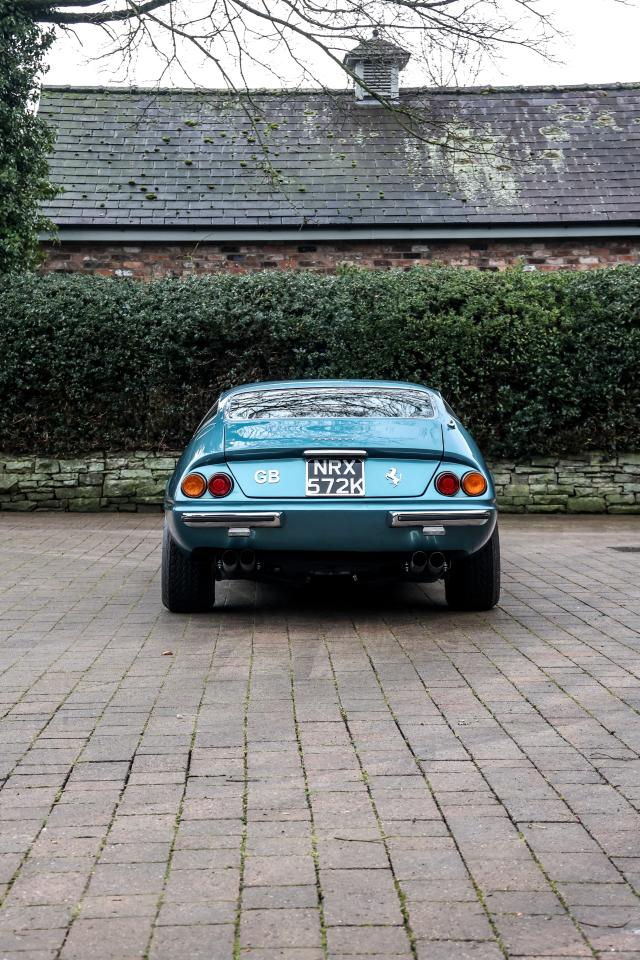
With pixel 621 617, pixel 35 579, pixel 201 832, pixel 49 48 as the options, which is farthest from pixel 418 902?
pixel 49 48

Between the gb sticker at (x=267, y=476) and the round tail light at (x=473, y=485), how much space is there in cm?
108

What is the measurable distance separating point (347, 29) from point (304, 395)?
281 inches

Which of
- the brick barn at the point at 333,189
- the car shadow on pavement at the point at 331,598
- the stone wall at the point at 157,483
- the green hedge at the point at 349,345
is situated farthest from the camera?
the brick barn at the point at 333,189

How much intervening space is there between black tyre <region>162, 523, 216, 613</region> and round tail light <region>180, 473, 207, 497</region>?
358 mm

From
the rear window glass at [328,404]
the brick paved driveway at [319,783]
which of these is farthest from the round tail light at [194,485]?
the brick paved driveway at [319,783]

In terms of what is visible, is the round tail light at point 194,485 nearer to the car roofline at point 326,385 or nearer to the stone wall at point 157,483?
the car roofline at point 326,385

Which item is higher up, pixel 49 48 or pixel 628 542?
pixel 49 48

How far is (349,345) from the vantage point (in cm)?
1391

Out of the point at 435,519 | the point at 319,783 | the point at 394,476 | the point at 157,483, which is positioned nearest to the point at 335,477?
the point at 394,476

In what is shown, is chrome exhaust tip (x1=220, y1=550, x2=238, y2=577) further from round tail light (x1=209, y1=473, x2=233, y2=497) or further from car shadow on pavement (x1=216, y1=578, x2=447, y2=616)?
car shadow on pavement (x1=216, y1=578, x2=447, y2=616)

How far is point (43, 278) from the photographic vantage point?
14305 mm

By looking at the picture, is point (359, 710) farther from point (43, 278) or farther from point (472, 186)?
point (472, 186)

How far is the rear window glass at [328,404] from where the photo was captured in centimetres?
720

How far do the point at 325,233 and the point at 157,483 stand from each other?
6304mm
